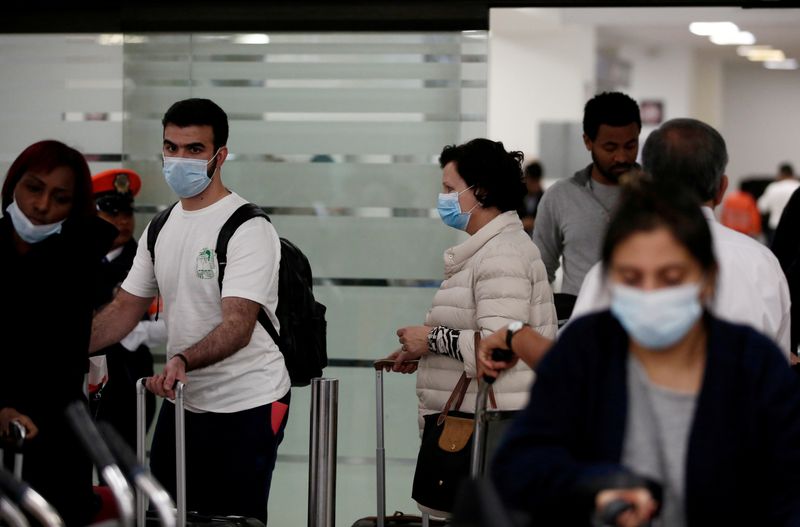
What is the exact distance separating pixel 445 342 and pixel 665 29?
50.8ft

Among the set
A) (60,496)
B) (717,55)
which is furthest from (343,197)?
(717,55)

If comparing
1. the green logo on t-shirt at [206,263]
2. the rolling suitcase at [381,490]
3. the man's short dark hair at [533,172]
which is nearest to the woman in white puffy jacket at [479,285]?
the rolling suitcase at [381,490]

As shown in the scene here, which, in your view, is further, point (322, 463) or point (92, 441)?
point (322, 463)

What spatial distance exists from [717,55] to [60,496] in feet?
73.1

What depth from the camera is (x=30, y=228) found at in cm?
402

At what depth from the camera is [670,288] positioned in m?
2.47

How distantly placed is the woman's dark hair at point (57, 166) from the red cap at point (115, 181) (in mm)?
2152

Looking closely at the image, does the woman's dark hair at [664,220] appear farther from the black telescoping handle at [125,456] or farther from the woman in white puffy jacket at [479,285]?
the woman in white puffy jacket at [479,285]

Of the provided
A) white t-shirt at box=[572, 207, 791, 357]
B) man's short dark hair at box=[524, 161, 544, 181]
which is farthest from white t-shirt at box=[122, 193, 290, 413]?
man's short dark hair at box=[524, 161, 544, 181]

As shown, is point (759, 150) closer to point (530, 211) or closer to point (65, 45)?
point (530, 211)

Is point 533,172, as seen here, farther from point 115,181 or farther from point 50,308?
point 50,308

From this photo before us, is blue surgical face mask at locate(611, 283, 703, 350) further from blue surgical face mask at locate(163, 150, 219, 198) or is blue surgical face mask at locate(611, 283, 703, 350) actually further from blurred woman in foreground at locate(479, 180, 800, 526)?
blue surgical face mask at locate(163, 150, 219, 198)

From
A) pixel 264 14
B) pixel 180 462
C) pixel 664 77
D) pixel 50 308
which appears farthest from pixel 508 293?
pixel 664 77

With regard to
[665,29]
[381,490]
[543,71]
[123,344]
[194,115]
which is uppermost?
[665,29]
